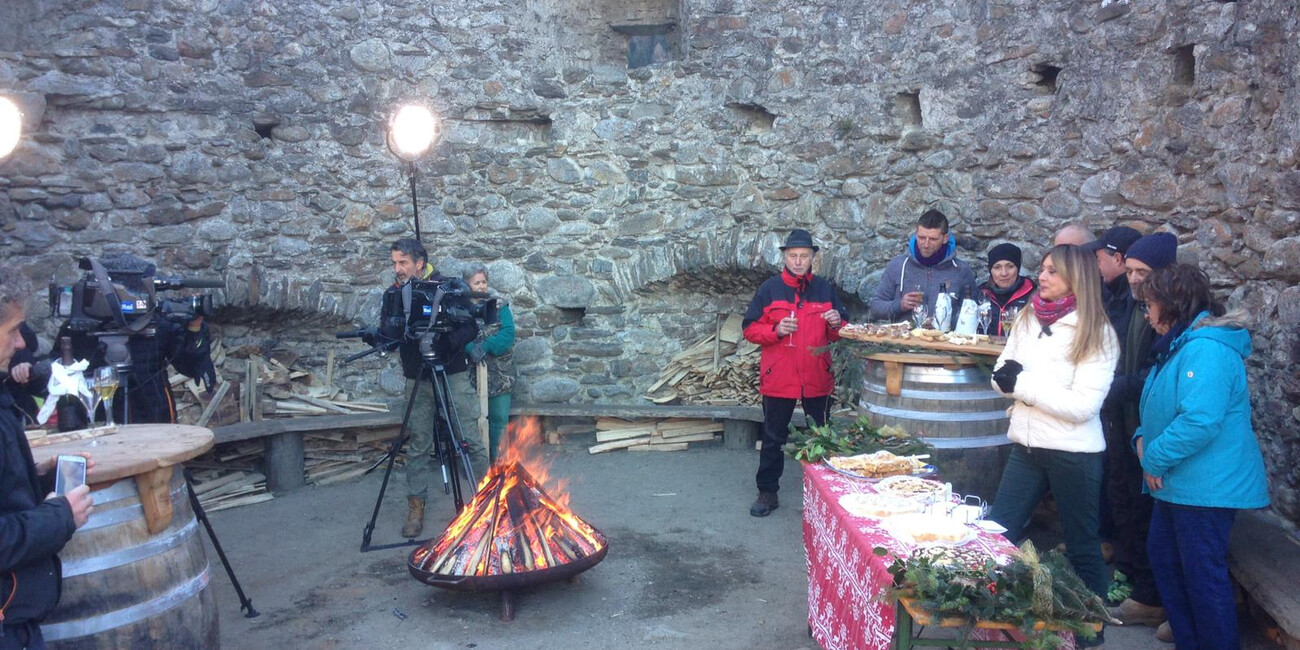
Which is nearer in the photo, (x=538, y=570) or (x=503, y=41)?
(x=538, y=570)

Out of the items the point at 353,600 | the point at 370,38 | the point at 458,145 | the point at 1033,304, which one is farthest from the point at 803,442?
the point at 370,38

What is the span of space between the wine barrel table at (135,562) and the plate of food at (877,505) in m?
2.31

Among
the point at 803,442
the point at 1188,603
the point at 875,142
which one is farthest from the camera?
the point at 875,142

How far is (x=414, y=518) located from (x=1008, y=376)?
12.4ft

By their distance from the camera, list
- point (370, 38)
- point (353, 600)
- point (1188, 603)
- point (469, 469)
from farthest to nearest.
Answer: point (370, 38)
point (469, 469)
point (353, 600)
point (1188, 603)

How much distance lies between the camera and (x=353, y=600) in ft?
16.3

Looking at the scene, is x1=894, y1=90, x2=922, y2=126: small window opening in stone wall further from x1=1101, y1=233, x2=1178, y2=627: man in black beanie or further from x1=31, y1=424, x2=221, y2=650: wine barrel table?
x1=31, y1=424, x2=221, y2=650: wine barrel table

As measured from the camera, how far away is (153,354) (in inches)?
202

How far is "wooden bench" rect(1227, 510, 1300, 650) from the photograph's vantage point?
3545 mm

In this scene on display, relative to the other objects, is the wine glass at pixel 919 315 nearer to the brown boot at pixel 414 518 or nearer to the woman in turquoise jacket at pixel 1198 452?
the woman in turquoise jacket at pixel 1198 452

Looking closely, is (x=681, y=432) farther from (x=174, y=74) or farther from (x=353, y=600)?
(x=174, y=74)

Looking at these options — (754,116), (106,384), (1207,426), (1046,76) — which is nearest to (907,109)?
(1046,76)

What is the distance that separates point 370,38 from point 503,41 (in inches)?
41.9

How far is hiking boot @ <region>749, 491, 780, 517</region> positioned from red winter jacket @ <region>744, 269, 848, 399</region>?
0.66 metres
